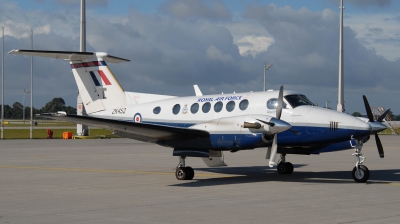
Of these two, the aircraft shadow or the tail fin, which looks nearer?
the aircraft shadow

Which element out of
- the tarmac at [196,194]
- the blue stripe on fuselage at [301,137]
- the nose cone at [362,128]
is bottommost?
the tarmac at [196,194]

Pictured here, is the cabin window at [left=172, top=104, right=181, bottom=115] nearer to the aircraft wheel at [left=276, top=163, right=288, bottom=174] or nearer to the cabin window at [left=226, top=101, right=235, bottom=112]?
the cabin window at [left=226, top=101, right=235, bottom=112]

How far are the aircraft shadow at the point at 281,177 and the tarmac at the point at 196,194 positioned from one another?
27 mm

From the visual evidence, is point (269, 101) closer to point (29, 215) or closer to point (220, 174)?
point (220, 174)

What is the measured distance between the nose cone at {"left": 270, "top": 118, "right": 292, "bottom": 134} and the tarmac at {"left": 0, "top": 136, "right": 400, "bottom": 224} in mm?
1448

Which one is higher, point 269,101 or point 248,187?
point 269,101

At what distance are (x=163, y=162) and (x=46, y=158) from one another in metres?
5.74

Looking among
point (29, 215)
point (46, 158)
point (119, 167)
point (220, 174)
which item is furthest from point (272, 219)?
point (46, 158)

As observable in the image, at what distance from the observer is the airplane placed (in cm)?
1489

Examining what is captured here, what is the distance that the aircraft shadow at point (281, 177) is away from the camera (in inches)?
616

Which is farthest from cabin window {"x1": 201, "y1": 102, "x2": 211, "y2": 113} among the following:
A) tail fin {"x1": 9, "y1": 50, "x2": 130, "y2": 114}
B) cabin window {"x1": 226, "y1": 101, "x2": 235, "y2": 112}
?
tail fin {"x1": 9, "y1": 50, "x2": 130, "y2": 114}

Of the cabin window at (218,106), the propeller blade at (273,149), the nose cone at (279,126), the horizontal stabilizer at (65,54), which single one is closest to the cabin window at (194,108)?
the cabin window at (218,106)

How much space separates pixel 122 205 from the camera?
36.7ft

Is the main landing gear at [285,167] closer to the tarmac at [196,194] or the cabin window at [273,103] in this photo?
the tarmac at [196,194]
